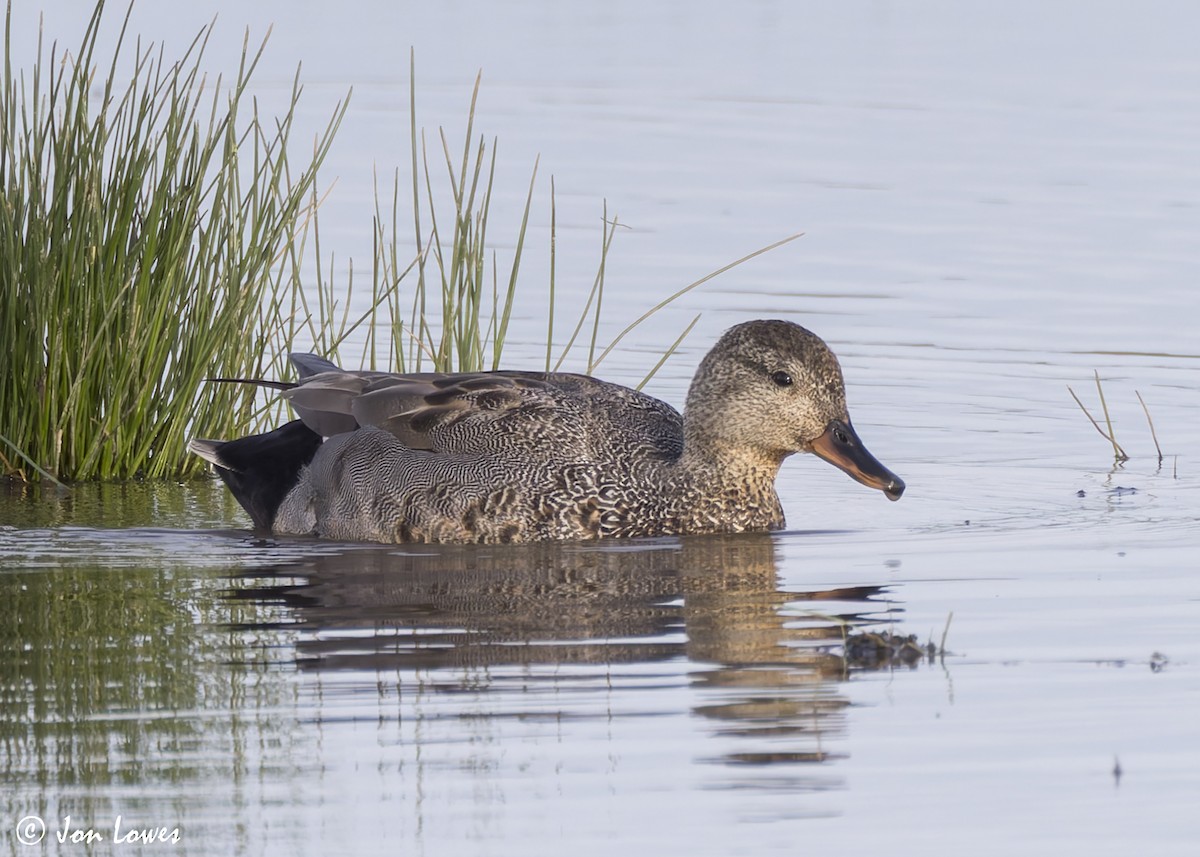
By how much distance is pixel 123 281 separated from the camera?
957cm

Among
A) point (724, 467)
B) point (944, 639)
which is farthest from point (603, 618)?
point (724, 467)

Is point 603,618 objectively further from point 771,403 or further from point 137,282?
point 137,282

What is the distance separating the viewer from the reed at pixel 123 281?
9.38 metres

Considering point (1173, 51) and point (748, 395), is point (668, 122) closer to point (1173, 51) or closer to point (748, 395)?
point (1173, 51)

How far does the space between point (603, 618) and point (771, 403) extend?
6.43ft

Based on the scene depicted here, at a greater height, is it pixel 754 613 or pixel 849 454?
pixel 849 454

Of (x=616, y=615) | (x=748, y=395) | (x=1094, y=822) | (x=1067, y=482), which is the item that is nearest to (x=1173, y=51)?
(x=1067, y=482)

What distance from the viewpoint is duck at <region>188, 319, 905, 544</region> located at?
8891mm

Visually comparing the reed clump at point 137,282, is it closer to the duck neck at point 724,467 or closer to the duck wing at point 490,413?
the duck wing at point 490,413

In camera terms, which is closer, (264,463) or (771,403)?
(771,403)

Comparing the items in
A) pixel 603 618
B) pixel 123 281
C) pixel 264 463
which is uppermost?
pixel 123 281

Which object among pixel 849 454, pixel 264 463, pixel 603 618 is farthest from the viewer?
pixel 264 463

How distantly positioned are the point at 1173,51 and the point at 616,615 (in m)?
17.7

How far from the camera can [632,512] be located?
8984 millimetres
